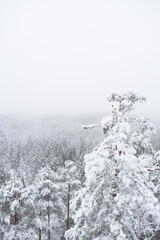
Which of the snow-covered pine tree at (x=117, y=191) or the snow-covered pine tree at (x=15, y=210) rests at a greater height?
the snow-covered pine tree at (x=117, y=191)

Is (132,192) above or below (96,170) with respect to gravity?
below

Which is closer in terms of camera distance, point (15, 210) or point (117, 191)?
point (117, 191)

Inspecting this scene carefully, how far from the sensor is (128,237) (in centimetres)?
687

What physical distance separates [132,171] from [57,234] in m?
24.6

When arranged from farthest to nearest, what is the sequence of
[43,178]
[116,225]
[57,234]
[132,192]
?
[57,234]
[43,178]
[132,192]
[116,225]

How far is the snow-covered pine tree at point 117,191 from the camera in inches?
266

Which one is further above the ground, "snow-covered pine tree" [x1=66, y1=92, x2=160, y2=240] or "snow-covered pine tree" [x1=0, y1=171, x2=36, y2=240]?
"snow-covered pine tree" [x1=66, y1=92, x2=160, y2=240]

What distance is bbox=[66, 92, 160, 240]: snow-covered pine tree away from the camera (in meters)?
6.77

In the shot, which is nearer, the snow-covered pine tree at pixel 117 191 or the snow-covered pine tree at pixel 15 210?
the snow-covered pine tree at pixel 117 191

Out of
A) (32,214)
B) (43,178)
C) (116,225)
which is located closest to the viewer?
(116,225)

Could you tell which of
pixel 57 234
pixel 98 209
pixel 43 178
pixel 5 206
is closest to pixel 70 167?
pixel 43 178

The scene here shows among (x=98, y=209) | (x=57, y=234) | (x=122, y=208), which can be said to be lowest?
(x=57, y=234)

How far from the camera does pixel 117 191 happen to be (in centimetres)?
721

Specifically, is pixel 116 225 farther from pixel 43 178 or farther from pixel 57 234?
pixel 57 234
